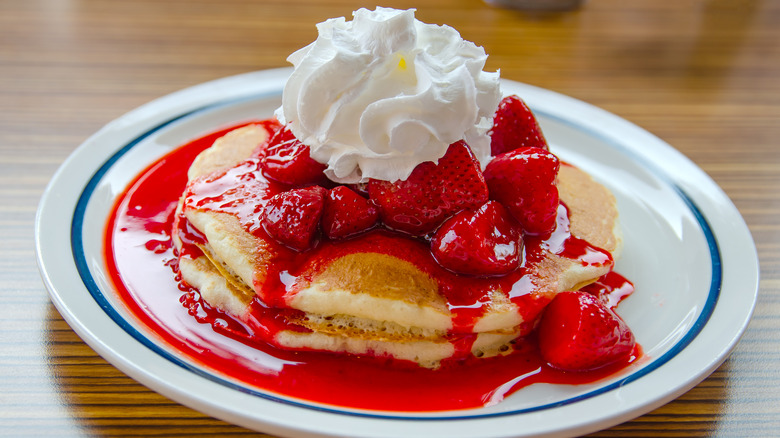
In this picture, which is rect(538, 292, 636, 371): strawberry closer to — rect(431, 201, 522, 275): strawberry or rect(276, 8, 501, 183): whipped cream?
rect(431, 201, 522, 275): strawberry

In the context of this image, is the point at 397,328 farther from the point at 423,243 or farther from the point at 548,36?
the point at 548,36

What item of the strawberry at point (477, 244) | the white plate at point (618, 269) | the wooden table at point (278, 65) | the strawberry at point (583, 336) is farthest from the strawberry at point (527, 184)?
the wooden table at point (278, 65)

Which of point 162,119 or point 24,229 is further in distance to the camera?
point 162,119

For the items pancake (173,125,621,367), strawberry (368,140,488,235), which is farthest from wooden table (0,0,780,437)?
strawberry (368,140,488,235)

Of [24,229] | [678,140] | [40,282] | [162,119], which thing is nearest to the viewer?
[40,282]

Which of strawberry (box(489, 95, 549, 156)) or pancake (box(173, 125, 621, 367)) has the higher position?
strawberry (box(489, 95, 549, 156))

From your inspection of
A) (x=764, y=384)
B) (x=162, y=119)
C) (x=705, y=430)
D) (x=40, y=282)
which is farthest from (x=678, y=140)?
(x=40, y=282)

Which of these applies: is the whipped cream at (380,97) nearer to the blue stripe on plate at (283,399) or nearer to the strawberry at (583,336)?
the strawberry at (583,336)
